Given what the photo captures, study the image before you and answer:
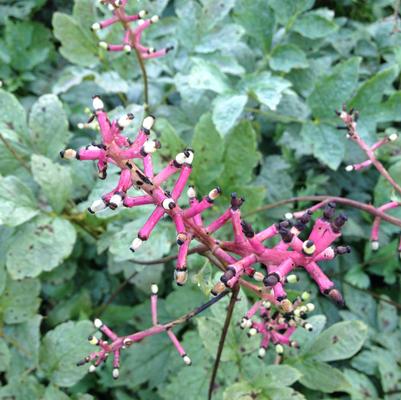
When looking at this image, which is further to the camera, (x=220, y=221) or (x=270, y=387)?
(x=270, y=387)

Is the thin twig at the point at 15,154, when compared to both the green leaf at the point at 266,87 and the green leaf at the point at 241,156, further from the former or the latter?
the green leaf at the point at 266,87

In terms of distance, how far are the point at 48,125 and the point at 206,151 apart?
0.57m

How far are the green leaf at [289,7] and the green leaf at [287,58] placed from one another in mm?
122

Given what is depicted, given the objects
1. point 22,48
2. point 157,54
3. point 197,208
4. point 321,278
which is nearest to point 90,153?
point 197,208

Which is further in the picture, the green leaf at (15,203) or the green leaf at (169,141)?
the green leaf at (169,141)

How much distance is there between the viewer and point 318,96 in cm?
200

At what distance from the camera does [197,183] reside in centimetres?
190

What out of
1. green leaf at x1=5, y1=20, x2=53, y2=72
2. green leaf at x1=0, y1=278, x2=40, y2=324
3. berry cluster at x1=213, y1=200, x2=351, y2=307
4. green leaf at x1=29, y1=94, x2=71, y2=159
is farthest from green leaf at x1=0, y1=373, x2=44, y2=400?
green leaf at x1=5, y1=20, x2=53, y2=72

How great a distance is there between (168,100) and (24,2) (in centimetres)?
83

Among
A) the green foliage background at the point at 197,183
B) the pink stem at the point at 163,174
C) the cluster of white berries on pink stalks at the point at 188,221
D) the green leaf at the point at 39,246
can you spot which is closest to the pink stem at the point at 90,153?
the cluster of white berries on pink stalks at the point at 188,221

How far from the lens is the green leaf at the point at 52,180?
5.78ft

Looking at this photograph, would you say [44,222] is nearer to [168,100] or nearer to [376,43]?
[168,100]

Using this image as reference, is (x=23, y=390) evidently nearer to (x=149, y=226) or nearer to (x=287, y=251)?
(x=149, y=226)

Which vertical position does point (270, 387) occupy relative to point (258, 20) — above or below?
below
